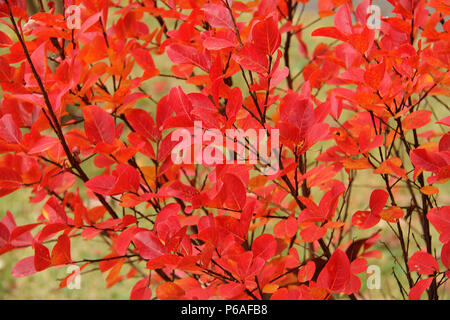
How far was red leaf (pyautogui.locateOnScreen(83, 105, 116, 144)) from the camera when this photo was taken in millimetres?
780

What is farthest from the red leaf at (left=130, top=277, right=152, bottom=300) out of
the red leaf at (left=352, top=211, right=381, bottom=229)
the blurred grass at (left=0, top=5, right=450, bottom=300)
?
the blurred grass at (left=0, top=5, right=450, bottom=300)

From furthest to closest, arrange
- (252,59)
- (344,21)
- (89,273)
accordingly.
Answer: (89,273), (344,21), (252,59)

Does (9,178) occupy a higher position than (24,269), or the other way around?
(9,178)

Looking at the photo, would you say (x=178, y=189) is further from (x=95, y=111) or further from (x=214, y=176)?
(x=95, y=111)

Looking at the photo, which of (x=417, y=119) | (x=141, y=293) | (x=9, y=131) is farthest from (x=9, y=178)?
(x=417, y=119)

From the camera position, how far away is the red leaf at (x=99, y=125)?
2.56 feet

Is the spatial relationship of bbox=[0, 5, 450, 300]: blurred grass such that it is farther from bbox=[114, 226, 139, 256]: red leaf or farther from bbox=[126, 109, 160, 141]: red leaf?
bbox=[114, 226, 139, 256]: red leaf

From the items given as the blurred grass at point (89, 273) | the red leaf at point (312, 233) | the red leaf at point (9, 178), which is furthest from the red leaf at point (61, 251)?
the blurred grass at point (89, 273)

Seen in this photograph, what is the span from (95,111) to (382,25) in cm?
61

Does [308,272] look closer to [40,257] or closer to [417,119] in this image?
[417,119]

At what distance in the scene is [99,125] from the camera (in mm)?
786

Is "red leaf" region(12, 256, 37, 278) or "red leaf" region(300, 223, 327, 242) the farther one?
"red leaf" region(12, 256, 37, 278)

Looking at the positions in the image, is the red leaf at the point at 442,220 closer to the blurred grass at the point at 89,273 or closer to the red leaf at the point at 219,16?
the red leaf at the point at 219,16

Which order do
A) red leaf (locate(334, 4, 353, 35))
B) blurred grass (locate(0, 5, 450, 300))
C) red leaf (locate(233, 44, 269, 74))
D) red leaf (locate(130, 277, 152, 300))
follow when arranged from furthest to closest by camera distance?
1. blurred grass (locate(0, 5, 450, 300))
2. red leaf (locate(130, 277, 152, 300))
3. red leaf (locate(334, 4, 353, 35))
4. red leaf (locate(233, 44, 269, 74))
